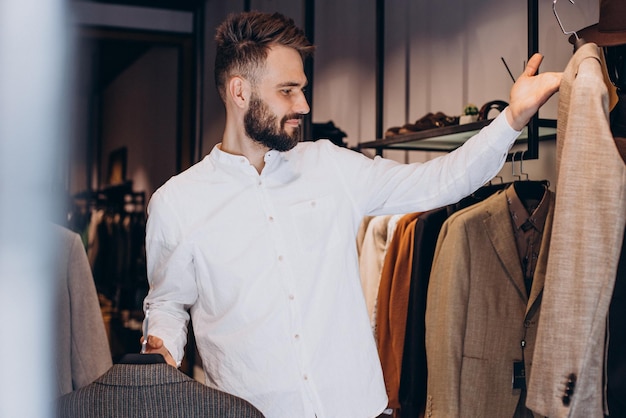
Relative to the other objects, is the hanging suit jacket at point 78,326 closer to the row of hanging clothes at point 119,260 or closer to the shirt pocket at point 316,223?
the shirt pocket at point 316,223

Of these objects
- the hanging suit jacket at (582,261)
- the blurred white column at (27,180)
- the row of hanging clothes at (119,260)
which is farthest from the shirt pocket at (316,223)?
the row of hanging clothes at (119,260)

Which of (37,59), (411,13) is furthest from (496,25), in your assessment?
(37,59)

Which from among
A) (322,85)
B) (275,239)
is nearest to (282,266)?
(275,239)

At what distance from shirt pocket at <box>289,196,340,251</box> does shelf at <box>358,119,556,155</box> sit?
585 millimetres

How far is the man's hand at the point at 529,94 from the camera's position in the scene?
1585 millimetres

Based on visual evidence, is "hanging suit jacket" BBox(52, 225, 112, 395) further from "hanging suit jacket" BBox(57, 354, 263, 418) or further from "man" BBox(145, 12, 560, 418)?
"hanging suit jacket" BBox(57, 354, 263, 418)

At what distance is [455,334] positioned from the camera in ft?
7.42

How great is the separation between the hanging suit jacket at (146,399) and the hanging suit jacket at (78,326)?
1.00 m

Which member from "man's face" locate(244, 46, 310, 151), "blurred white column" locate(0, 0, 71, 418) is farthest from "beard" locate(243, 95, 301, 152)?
"blurred white column" locate(0, 0, 71, 418)

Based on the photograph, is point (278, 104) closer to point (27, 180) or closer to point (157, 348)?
point (157, 348)

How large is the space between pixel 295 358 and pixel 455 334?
0.65 metres

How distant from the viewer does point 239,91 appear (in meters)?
1.98

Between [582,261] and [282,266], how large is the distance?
76 cm

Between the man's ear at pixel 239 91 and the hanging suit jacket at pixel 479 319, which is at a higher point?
the man's ear at pixel 239 91
